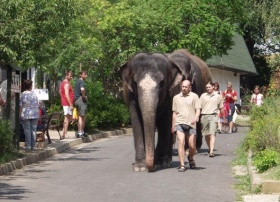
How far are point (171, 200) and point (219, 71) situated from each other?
47503 mm

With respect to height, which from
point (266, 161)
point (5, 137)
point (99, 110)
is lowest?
point (266, 161)

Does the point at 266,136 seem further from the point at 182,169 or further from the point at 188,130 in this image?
the point at 182,169

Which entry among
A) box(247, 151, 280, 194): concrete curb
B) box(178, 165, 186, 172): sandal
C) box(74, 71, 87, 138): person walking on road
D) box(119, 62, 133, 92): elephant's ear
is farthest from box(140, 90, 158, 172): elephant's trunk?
box(74, 71, 87, 138): person walking on road

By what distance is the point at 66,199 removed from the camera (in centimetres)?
1418

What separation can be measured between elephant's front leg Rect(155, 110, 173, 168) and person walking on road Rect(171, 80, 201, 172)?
0.61m

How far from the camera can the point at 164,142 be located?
1925 cm

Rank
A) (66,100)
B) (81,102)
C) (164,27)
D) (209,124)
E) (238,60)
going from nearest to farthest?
(209,124)
(66,100)
(81,102)
(164,27)
(238,60)

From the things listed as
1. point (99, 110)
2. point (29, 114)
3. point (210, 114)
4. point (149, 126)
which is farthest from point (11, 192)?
point (99, 110)

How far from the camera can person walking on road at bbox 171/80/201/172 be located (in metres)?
18.4

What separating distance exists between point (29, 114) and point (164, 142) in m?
4.30

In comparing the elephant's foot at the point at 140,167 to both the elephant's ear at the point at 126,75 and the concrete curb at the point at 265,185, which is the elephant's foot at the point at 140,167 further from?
the concrete curb at the point at 265,185

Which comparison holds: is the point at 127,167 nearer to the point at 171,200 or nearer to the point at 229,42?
the point at 171,200

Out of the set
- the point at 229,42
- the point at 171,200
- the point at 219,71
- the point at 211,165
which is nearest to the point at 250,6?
the point at 219,71

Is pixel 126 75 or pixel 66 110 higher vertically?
pixel 126 75
